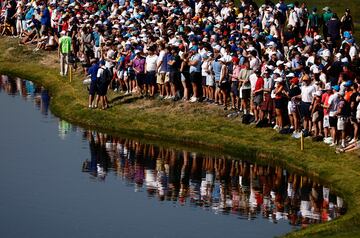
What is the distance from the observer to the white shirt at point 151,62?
73.8m

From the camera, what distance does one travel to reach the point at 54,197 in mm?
59219

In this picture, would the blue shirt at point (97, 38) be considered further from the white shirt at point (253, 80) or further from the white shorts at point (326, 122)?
the white shorts at point (326, 122)

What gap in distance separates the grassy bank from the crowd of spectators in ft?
2.48

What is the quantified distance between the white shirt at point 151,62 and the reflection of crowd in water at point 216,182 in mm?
4902

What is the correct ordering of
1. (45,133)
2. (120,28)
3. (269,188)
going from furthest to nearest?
(120,28)
(45,133)
(269,188)

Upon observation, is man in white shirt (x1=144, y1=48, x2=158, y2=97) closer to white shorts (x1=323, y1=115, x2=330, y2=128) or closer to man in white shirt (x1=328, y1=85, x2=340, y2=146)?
white shorts (x1=323, y1=115, x2=330, y2=128)

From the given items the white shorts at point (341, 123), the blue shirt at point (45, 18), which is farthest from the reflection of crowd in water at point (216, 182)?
the blue shirt at point (45, 18)

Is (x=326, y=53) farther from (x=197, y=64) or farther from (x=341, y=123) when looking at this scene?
(x=197, y=64)

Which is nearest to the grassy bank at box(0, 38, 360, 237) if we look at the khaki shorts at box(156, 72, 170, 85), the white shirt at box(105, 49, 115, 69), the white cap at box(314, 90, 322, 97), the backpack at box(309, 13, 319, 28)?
Answer: the khaki shorts at box(156, 72, 170, 85)

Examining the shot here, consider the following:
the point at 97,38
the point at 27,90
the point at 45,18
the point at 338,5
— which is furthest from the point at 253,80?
the point at 338,5

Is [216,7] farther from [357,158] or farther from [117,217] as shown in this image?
[117,217]

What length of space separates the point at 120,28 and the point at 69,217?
88.7 feet

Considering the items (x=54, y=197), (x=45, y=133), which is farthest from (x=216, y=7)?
(x=54, y=197)

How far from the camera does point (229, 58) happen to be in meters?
69.4
